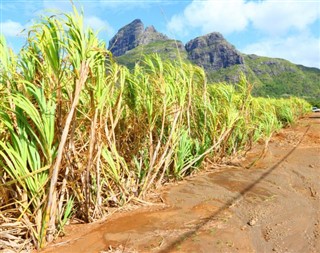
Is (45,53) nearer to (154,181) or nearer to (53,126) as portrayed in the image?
(53,126)

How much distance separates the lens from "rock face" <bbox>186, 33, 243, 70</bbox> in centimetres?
11775

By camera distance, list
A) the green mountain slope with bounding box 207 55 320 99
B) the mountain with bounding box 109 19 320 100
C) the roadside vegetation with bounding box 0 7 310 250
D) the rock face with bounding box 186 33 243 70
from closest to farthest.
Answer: the roadside vegetation with bounding box 0 7 310 250 < the green mountain slope with bounding box 207 55 320 99 < the mountain with bounding box 109 19 320 100 < the rock face with bounding box 186 33 243 70

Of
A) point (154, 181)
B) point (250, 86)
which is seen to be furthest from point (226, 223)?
point (250, 86)

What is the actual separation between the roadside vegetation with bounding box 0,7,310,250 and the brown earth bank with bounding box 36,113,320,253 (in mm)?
215

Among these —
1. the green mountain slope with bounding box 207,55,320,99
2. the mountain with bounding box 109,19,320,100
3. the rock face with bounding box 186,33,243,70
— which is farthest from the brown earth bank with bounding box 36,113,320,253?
the rock face with bounding box 186,33,243,70

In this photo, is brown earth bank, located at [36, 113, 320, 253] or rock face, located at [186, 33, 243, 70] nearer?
brown earth bank, located at [36, 113, 320, 253]

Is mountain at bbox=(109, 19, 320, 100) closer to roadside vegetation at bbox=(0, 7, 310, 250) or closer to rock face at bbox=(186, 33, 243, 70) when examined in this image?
rock face at bbox=(186, 33, 243, 70)

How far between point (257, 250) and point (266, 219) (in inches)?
20.2

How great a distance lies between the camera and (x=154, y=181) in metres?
3.45

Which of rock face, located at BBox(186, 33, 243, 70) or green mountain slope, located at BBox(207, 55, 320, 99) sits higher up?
rock face, located at BBox(186, 33, 243, 70)

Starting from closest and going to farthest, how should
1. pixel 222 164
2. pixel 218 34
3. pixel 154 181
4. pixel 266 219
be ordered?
pixel 266 219, pixel 154 181, pixel 222 164, pixel 218 34

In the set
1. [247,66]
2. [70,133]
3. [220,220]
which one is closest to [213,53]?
[247,66]

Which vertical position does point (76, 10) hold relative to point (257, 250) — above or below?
above

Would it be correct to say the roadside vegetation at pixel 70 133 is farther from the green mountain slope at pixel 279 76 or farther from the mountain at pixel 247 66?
the mountain at pixel 247 66
